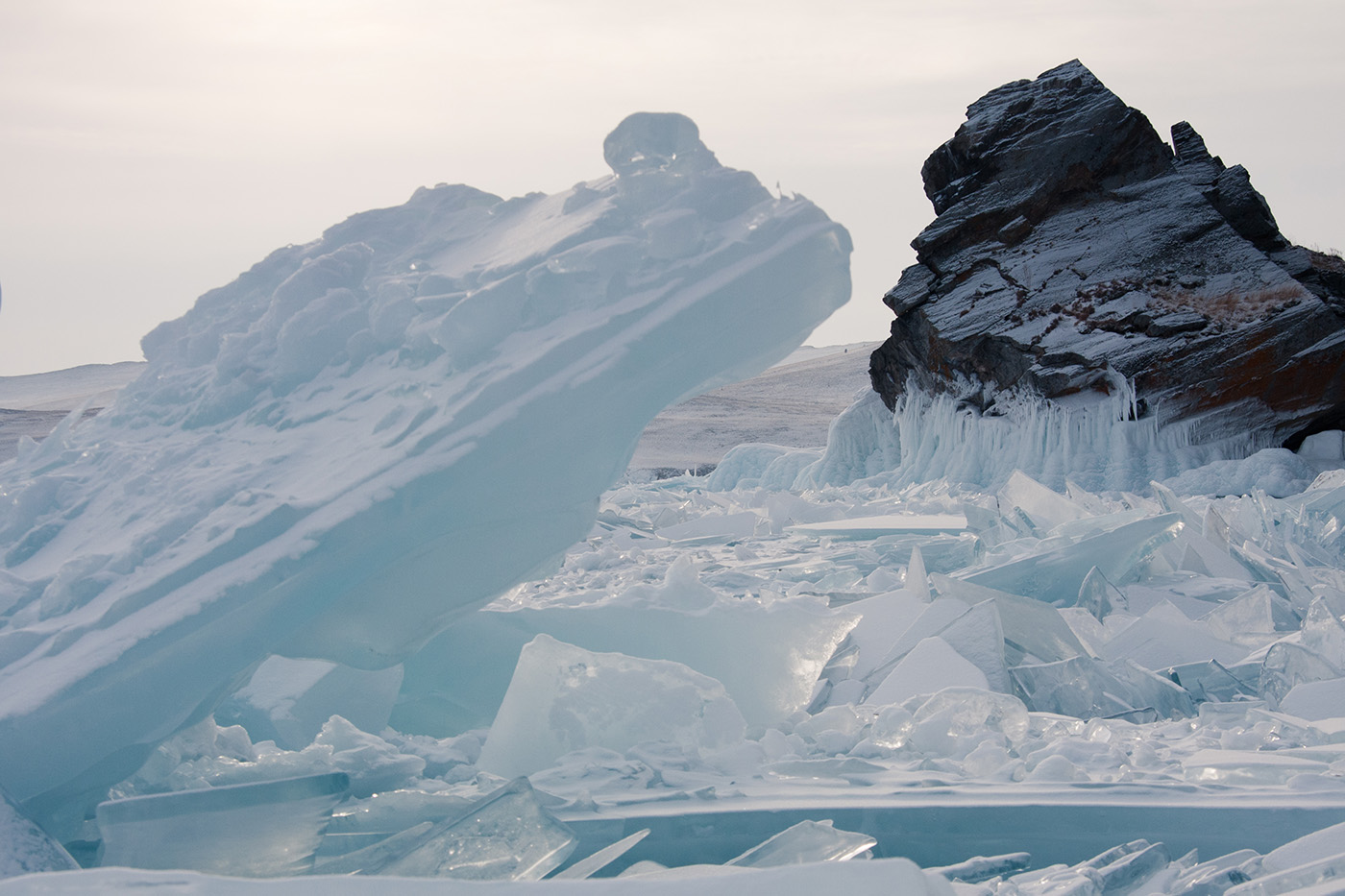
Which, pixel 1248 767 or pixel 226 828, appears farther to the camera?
pixel 1248 767

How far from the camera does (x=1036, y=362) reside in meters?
9.34

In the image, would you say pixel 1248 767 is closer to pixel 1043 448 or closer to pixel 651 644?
pixel 651 644

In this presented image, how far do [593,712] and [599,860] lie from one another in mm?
638

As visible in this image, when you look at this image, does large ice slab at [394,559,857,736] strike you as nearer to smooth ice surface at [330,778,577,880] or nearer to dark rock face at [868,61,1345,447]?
smooth ice surface at [330,778,577,880]

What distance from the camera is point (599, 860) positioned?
4.71 ft

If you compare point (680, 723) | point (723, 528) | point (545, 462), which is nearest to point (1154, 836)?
point (680, 723)

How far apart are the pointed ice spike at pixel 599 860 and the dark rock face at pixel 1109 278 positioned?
8.51 metres

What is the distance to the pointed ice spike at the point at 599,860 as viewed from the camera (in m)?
1.40

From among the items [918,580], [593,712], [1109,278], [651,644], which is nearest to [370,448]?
Answer: [593,712]

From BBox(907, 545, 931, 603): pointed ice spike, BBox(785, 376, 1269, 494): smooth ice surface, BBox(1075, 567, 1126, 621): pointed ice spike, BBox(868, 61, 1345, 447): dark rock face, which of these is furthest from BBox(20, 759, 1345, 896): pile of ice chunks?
BBox(868, 61, 1345, 447): dark rock face

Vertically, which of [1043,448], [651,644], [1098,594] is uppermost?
[651,644]

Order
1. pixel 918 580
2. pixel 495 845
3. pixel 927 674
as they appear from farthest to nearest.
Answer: pixel 918 580 → pixel 927 674 → pixel 495 845

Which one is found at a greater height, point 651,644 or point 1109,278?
point 1109,278

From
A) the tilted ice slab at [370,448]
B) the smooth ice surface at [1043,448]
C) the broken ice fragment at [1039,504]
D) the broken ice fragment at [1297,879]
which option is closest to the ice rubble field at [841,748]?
the broken ice fragment at [1297,879]
